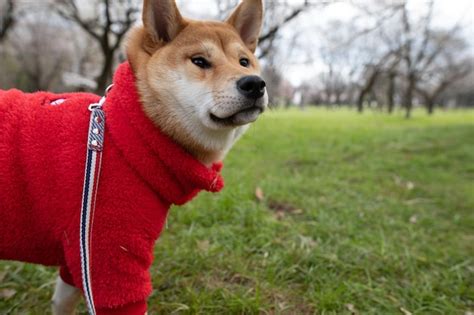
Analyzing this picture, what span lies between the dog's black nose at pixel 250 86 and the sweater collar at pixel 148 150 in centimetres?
38

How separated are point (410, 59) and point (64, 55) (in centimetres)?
2310

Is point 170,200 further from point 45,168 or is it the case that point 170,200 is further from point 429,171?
point 429,171

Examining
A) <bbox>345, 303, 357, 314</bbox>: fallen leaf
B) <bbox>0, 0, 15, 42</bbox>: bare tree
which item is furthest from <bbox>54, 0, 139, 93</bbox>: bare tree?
<bbox>345, 303, 357, 314</bbox>: fallen leaf

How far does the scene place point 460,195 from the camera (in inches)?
177

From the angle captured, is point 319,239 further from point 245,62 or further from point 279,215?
point 245,62

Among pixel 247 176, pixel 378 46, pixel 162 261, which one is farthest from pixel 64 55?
pixel 162 261

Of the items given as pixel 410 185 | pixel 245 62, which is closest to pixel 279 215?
pixel 245 62

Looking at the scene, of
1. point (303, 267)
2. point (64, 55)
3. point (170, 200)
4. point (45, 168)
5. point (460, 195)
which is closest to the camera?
point (45, 168)

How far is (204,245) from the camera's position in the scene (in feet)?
8.95

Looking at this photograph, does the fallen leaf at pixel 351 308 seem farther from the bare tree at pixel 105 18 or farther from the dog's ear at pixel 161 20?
the bare tree at pixel 105 18

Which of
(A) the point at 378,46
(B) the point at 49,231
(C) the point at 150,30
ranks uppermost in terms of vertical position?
(A) the point at 378,46

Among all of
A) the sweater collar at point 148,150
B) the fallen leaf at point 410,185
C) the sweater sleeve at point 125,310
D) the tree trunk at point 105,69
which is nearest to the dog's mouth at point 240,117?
the sweater collar at point 148,150

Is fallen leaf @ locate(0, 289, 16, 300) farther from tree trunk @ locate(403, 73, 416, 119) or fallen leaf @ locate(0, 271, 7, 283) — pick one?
tree trunk @ locate(403, 73, 416, 119)

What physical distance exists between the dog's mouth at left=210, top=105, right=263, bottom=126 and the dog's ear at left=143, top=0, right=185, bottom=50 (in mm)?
468
